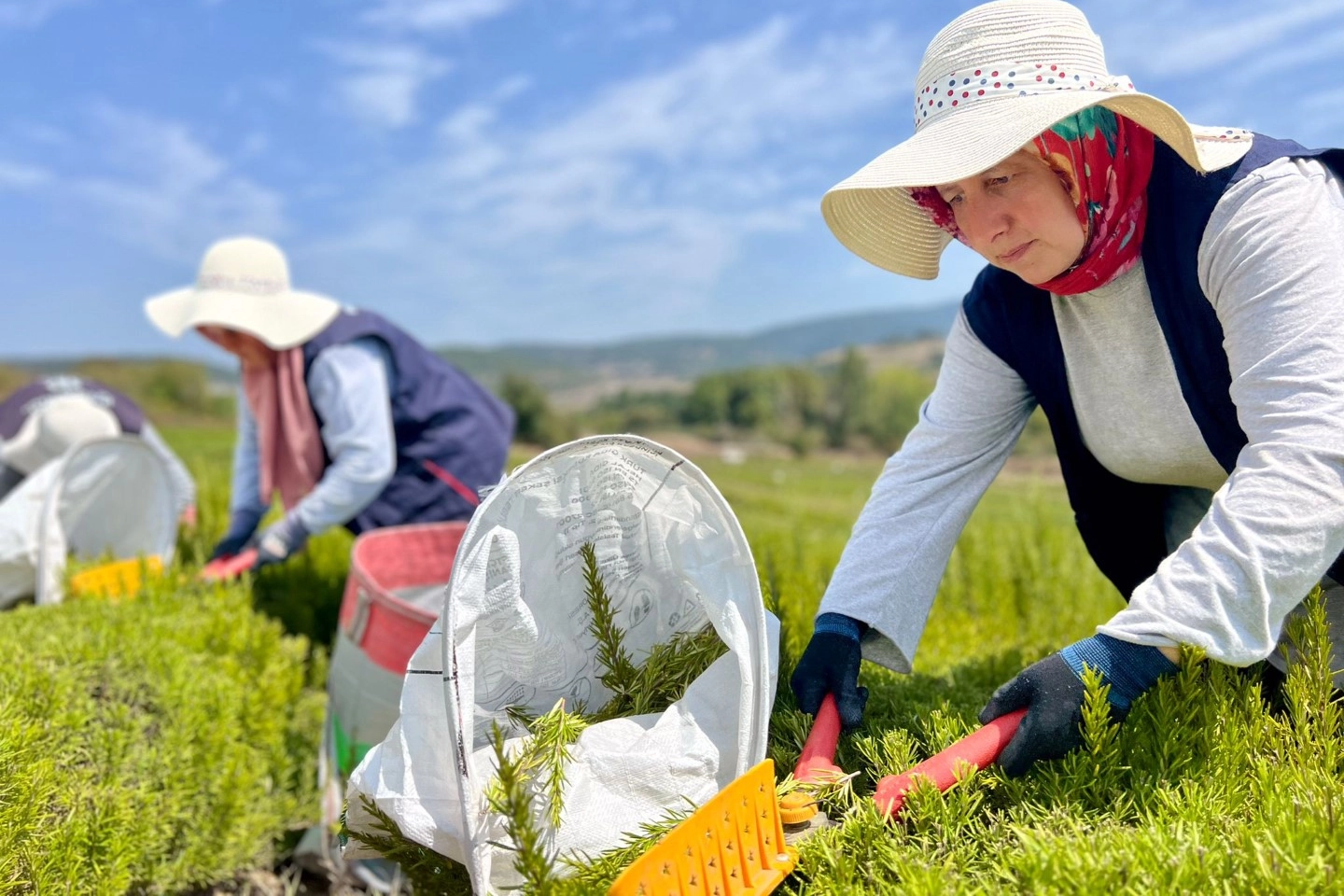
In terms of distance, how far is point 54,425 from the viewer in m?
4.84

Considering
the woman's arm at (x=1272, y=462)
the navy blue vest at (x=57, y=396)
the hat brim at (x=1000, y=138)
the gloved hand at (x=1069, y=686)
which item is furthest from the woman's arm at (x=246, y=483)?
the woman's arm at (x=1272, y=462)

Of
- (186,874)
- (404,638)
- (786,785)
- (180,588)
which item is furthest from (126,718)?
(786,785)

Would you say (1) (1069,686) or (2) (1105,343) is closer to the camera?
(1) (1069,686)

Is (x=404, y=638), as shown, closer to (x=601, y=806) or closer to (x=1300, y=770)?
(x=601, y=806)

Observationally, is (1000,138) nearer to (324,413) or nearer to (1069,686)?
(1069,686)

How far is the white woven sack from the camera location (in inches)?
56.1

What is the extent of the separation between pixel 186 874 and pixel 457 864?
53.2 inches

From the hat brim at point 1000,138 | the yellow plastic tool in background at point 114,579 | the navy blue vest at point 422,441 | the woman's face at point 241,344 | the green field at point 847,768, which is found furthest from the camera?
the navy blue vest at point 422,441

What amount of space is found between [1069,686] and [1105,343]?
688mm

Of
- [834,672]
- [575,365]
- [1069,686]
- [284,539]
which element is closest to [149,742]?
[284,539]

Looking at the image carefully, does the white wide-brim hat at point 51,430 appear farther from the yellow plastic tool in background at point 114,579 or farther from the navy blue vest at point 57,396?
the yellow plastic tool in background at point 114,579

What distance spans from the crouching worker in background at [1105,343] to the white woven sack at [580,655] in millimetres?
285

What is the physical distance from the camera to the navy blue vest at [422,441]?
395 cm

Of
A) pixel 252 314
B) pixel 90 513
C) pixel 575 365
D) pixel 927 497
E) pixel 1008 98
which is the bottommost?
pixel 575 365
